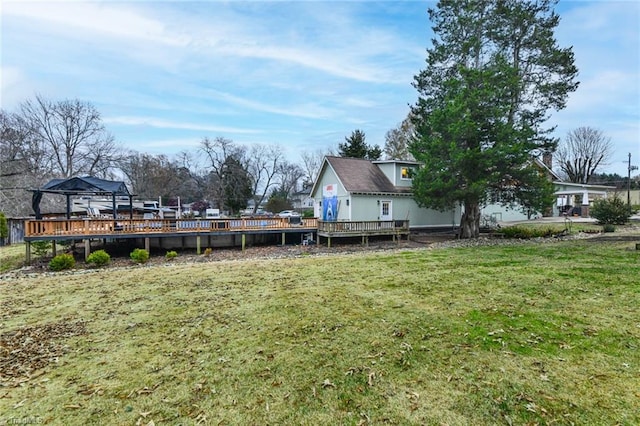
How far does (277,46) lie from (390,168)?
34.7 ft

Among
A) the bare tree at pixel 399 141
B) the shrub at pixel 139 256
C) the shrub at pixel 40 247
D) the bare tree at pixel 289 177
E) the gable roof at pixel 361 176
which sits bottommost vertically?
the shrub at pixel 139 256

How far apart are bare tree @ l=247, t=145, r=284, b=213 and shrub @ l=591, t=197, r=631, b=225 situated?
37.4 metres

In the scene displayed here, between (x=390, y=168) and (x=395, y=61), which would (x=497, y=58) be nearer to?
(x=395, y=61)

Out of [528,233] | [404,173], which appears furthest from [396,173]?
[528,233]

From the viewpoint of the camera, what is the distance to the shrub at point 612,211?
759 inches

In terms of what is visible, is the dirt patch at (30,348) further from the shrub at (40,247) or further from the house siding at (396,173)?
the house siding at (396,173)

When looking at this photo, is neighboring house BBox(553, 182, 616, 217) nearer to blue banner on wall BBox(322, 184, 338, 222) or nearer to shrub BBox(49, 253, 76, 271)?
blue banner on wall BBox(322, 184, 338, 222)

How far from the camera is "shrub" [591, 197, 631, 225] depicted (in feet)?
63.3

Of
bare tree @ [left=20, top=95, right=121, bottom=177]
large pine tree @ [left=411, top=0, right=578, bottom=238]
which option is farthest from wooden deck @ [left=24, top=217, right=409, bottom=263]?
bare tree @ [left=20, top=95, right=121, bottom=177]

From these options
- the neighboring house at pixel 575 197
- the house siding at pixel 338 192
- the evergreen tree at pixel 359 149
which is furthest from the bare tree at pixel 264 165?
the neighboring house at pixel 575 197

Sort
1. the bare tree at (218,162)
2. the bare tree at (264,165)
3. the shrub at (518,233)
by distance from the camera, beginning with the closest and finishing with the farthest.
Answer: the shrub at (518,233) < the bare tree at (218,162) < the bare tree at (264,165)

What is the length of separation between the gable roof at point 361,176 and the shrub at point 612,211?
38.6 ft

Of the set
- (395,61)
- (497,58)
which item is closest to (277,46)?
(395,61)

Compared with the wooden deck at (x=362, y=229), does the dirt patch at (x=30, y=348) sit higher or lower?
lower
